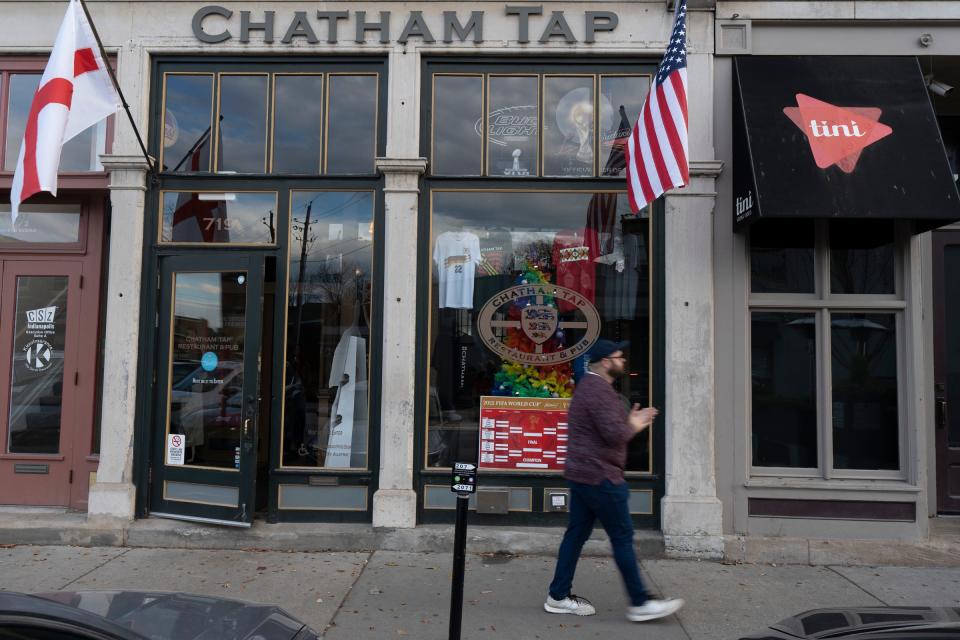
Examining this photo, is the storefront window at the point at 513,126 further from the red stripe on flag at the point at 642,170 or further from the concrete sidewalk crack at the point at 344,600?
the concrete sidewalk crack at the point at 344,600

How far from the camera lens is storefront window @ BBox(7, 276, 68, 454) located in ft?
25.0

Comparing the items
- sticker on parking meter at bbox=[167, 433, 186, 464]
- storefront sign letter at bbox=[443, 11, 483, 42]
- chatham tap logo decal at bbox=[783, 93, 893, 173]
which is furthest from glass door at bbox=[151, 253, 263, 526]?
chatham tap logo decal at bbox=[783, 93, 893, 173]

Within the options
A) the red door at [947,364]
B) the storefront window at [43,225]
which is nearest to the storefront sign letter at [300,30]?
the storefront window at [43,225]

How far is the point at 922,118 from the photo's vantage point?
6805 mm

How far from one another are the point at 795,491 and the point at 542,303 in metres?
3.07

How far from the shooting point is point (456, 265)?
739 centimetres

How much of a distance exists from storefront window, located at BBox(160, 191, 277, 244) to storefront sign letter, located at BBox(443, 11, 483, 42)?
2472 millimetres

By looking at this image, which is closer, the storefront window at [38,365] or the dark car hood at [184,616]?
the dark car hood at [184,616]

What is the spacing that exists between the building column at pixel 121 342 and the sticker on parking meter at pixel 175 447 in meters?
0.36

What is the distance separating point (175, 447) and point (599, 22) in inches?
243

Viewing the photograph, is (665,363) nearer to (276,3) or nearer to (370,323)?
(370,323)

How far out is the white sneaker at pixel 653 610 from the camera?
5035mm

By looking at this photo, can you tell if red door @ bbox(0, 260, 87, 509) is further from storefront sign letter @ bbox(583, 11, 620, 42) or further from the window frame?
the window frame

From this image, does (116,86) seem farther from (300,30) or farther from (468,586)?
(468,586)
